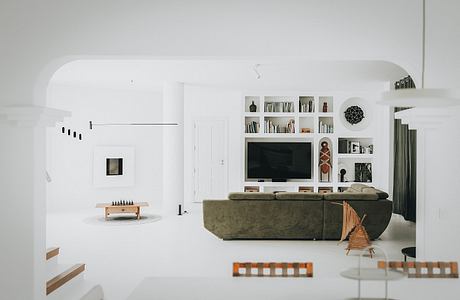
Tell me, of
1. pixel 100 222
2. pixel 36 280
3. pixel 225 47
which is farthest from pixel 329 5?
pixel 100 222

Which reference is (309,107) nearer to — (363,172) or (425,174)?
(363,172)

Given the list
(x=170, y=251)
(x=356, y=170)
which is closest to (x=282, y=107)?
(x=356, y=170)

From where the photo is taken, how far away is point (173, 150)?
10.4 m

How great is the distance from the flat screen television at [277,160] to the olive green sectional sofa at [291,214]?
4.21 meters

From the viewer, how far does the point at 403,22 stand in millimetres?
3984

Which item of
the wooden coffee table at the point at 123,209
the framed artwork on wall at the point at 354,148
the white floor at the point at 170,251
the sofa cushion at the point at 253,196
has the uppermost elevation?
the framed artwork on wall at the point at 354,148

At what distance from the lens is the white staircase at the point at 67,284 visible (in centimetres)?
463

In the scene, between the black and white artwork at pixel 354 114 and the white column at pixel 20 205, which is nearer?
the white column at pixel 20 205

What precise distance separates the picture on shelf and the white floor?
2.31m

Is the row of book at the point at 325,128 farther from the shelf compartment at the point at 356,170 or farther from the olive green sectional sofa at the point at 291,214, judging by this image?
the olive green sectional sofa at the point at 291,214

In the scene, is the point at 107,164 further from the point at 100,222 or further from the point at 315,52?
the point at 315,52

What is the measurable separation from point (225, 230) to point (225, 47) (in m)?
3.97

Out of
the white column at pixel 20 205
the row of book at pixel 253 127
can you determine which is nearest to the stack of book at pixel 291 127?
the row of book at pixel 253 127

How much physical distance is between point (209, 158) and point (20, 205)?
775 centimetres
